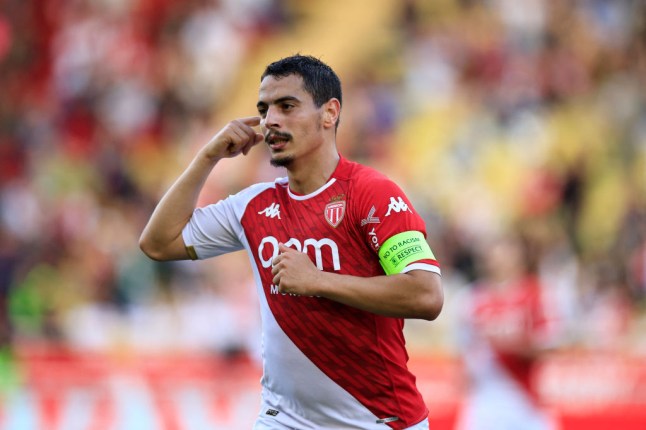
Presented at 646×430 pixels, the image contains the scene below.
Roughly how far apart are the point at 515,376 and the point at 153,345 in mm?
5436

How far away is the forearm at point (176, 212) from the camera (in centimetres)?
531

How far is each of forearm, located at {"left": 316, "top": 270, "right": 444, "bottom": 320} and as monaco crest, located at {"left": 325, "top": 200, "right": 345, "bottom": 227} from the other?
0.35 meters

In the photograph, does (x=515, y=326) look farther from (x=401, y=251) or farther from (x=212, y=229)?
(x=401, y=251)

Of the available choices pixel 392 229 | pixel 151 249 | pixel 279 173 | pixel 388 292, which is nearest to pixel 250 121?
pixel 151 249

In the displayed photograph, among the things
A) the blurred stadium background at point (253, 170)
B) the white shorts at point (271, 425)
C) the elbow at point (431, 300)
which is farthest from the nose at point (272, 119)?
the blurred stadium background at point (253, 170)

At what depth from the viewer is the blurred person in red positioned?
26.4ft

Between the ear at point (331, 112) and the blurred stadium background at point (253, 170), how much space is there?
377cm

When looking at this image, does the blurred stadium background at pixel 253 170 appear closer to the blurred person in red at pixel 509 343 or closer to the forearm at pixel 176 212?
the blurred person in red at pixel 509 343

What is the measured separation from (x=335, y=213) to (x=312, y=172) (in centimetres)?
25

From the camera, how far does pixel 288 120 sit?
495 centimetres

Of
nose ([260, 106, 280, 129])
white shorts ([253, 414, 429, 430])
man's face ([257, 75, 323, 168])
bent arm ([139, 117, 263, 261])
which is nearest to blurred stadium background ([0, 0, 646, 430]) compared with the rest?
white shorts ([253, 414, 429, 430])

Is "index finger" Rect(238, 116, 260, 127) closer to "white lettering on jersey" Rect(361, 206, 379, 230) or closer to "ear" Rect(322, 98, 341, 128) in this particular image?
"ear" Rect(322, 98, 341, 128)

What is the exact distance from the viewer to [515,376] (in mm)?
8172

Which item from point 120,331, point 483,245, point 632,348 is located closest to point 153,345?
point 120,331
